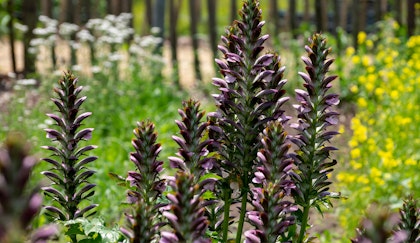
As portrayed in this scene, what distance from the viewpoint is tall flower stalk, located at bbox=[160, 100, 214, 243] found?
4.99ft

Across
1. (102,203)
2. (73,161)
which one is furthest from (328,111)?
(102,203)

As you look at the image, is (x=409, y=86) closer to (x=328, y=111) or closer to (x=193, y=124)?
(x=328, y=111)

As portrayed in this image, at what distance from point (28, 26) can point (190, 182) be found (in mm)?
7723

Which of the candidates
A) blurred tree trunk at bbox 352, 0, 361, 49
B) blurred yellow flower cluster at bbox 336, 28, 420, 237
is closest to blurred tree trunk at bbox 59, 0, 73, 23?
blurred yellow flower cluster at bbox 336, 28, 420, 237

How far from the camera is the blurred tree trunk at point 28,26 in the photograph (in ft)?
29.2

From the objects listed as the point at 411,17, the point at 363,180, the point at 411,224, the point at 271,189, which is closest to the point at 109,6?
the point at 411,17

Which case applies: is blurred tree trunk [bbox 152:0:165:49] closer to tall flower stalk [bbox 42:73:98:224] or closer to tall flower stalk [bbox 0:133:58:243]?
tall flower stalk [bbox 42:73:98:224]

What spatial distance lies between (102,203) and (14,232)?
417cm

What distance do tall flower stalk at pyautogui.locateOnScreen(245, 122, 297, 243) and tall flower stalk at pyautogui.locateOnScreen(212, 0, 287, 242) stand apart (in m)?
0.19

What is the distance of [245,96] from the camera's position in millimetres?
2223

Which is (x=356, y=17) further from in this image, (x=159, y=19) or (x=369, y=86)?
(x=159, y=19)

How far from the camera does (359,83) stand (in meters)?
8.43

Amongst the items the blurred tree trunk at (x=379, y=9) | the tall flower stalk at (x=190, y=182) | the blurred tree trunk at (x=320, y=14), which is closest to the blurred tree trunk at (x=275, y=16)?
the blurred tree trunk at (x=320, y=14)

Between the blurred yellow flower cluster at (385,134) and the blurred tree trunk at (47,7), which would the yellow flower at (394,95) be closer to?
the blurred yellow flower cluster at (385,134)
